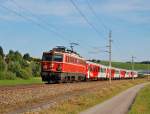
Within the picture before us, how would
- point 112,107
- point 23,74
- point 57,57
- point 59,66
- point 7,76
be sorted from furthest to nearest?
point 23,74, point 7,76, point 57,57, point 59,66, point 112,107

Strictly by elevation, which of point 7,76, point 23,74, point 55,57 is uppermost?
point 55,57

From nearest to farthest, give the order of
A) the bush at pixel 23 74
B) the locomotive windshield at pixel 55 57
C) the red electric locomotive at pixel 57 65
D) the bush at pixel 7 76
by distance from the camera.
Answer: the red electric locomotive at pixel 57 65 → the locomotive windshield at pixel 55 57 → the bush at pixel 7 76 → the bush at pixel 23 74

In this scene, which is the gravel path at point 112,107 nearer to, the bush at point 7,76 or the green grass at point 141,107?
the green grass at point 141,107

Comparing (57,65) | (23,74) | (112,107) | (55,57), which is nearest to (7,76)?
(23,74)

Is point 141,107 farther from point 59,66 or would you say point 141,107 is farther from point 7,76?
point 7,76

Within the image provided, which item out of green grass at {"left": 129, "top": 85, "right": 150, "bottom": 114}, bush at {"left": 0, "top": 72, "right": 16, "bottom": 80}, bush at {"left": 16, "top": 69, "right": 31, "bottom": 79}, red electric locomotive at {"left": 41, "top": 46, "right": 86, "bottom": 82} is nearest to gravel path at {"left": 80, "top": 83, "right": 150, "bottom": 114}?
green grass at {"left": 129, "top": 85, "right": 150, "bottom": 114}

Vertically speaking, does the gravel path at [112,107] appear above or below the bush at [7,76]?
below

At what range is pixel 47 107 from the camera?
2319cm

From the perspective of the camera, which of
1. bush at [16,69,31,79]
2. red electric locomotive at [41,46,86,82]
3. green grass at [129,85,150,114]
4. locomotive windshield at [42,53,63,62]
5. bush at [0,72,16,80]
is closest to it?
green grass at [129,85,150,114]

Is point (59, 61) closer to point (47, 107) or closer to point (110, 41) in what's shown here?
point (110, 41)

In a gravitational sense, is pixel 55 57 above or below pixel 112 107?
above

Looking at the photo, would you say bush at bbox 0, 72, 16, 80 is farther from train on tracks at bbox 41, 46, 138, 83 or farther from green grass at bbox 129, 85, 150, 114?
green grass at bbox 129, 85, 150, 114

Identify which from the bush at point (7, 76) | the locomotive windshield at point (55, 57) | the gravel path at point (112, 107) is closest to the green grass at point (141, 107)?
the gravel path at point (112, 107)

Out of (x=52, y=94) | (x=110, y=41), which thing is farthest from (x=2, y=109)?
(x=110, y=41)
